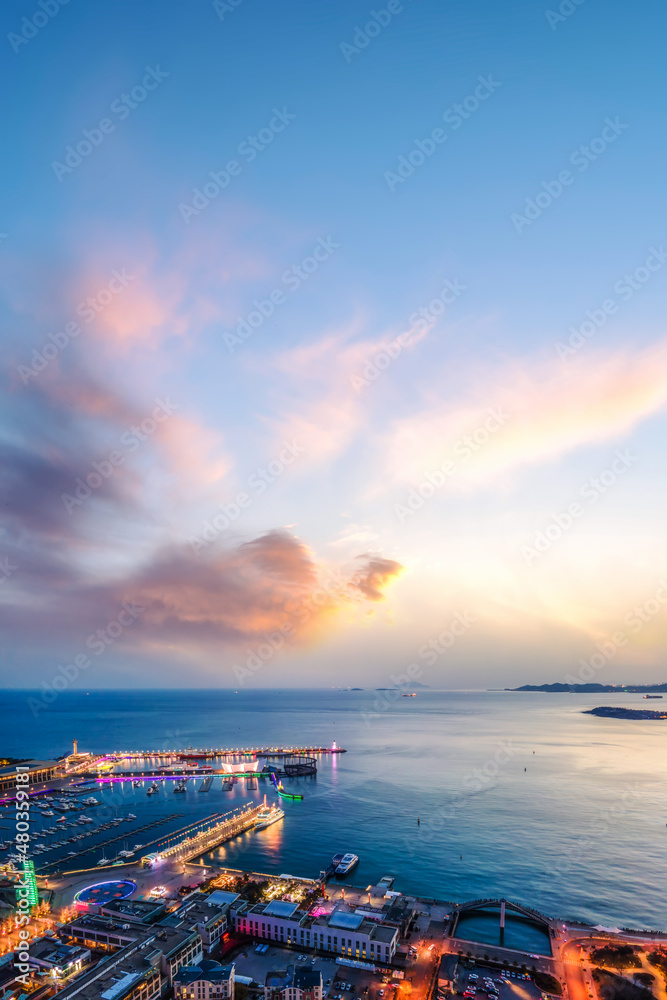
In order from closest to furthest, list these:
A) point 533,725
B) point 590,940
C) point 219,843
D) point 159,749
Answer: point 590,940
point 219,843
point 159,749
point 533,725

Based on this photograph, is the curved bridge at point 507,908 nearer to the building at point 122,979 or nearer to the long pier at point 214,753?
the building at point 122,979

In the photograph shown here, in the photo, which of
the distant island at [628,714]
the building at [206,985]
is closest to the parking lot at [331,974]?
the building at [206,985]

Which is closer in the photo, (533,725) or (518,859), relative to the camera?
(518,859)

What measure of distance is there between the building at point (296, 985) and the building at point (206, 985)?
6.31ft

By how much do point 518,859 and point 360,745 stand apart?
235ft

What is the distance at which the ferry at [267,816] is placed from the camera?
2302 inches

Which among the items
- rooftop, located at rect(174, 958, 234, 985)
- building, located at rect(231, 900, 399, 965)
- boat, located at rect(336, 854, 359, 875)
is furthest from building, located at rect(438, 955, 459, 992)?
boat, located at rect(336, 854, 359, 875)

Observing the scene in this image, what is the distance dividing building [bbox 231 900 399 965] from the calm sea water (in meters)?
10.7

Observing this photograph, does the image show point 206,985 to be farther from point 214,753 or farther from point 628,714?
point 628,714

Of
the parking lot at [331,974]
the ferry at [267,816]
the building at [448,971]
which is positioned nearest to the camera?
the parking lot at [331,974]

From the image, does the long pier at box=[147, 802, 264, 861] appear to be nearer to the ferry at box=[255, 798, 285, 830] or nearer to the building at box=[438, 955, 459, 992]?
the ferry at box=[255, 798, 285, 830]

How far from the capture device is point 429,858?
48531mm

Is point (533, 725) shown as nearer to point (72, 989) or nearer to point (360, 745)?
point (360, 745)

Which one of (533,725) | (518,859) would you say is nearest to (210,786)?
(518,859)
